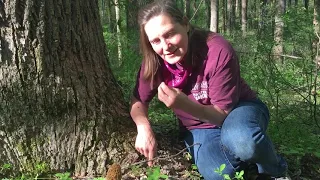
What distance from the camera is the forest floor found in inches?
88.6

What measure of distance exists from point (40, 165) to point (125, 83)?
2029 mm

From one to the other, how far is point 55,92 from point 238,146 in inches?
47.8

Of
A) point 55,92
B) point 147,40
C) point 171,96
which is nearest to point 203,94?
point 171,96

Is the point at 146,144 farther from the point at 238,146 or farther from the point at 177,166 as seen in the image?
the point at 238,146

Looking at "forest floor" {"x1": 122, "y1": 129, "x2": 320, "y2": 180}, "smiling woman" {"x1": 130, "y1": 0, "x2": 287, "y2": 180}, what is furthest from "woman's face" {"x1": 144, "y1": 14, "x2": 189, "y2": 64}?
"forest floor" {"x1": 122, "y1": 129, "x2": 320, "y2": 180}

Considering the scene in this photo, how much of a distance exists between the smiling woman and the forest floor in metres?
0.09

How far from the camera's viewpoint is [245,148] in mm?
2094

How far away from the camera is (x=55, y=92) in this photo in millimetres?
2172

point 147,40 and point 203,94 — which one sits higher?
point 147,40

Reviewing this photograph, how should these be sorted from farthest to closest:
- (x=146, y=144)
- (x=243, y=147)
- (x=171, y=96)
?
(x=146, y=144) → (x=243, y=147) → (x=171, y=96)

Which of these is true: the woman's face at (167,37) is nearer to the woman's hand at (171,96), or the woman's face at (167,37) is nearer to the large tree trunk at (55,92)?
the woman's hand at (171,96)

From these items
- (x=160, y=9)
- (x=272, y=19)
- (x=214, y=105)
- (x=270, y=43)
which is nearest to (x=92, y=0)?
(x=160, y=9)

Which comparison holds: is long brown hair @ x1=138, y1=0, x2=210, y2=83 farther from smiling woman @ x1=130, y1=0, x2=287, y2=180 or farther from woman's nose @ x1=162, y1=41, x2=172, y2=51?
woman's nose @ x1=162, y1=41, x2=172, y2=51

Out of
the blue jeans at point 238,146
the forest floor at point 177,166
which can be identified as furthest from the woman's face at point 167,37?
the forest floor at point 177,166
